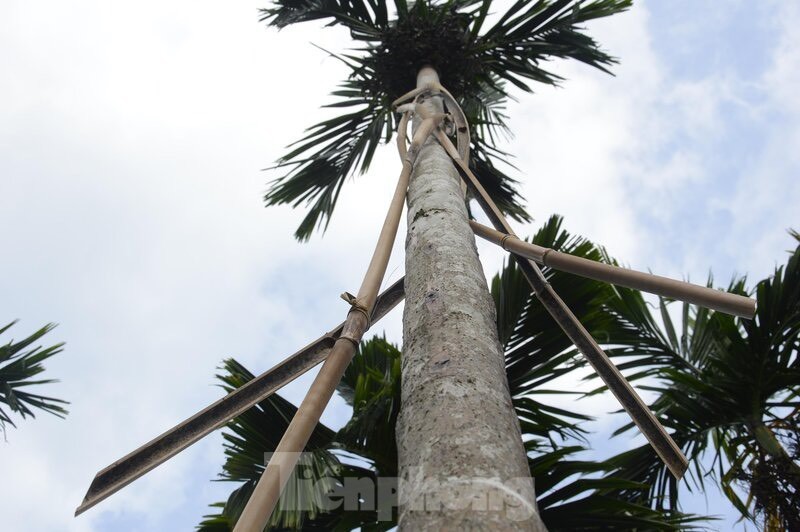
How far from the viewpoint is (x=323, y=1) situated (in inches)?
216

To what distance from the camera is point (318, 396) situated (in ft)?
4.81

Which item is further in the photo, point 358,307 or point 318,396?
point 358,307

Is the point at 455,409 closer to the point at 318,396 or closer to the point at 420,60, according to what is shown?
the point at 318,396

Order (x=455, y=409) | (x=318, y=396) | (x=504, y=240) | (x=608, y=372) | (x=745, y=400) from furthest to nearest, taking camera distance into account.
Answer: (x=745, y=400) → (x=504, y=240) → (x=608, y=372) → (x=318, y=396) → (x=455, y=409)

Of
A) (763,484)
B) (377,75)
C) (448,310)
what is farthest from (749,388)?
(377,75)

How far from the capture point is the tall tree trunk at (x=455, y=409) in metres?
1.09

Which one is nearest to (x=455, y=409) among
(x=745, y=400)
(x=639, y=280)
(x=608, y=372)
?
(x=639, y=280)

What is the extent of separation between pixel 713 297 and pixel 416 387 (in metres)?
0.71

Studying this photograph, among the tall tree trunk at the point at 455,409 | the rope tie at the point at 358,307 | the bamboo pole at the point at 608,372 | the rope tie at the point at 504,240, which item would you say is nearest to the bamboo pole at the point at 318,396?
the rope tie at the point at 358,307

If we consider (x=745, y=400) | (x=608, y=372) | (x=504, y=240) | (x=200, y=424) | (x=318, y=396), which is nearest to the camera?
(x=318, y=396)

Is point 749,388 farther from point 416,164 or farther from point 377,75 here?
point 377,75

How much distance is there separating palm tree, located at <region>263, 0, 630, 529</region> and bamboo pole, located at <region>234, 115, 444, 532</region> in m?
0.11

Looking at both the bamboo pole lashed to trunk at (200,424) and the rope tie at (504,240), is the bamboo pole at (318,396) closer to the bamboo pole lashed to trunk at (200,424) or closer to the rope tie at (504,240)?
the bamboo pole lashed to trunk at (200,424)

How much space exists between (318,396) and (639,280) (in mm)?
874
